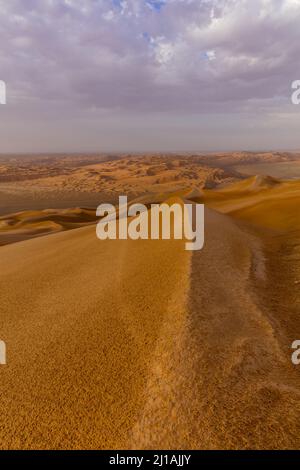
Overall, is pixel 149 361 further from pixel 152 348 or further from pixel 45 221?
pixel 45 221

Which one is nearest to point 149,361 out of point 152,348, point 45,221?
point 152,348

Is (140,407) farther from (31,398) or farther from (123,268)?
(123,268)

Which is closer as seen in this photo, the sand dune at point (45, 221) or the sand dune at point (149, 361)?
the sand dune at point (149, 361)

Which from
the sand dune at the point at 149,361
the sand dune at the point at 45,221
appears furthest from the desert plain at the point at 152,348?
the sand dune at the point at 45,221

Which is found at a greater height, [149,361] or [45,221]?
[149,361]

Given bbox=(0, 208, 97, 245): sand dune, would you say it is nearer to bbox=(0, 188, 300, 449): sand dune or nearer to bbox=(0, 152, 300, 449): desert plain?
bbox=(0, 152, 300, 449): desert plain

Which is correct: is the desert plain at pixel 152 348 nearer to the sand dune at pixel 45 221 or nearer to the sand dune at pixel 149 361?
the sand dune at pixel 149 361

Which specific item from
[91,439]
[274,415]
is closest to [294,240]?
[274,415]
